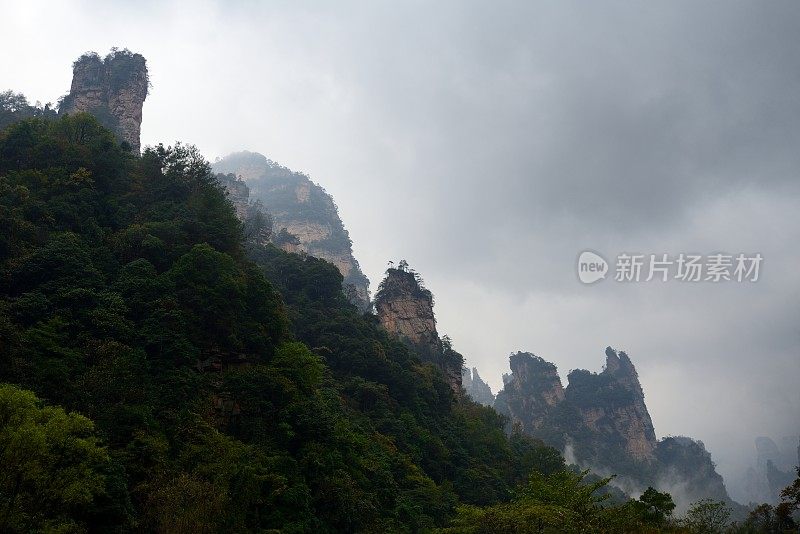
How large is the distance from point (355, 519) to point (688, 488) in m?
112

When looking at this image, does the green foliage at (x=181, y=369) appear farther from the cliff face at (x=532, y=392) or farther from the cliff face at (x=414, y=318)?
the cliff face at (x=532, y=392)

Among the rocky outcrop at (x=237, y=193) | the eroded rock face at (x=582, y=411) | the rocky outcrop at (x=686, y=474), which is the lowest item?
the rocky outcrop at (x=686, y=474)

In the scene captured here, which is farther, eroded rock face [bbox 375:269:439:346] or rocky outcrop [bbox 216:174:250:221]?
rocky outcrop [bbox 216:174:250:221]

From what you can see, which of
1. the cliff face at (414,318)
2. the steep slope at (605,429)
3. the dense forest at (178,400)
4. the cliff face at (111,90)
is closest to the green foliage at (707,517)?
the dense forest at (178,400)

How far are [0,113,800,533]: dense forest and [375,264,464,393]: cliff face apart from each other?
23.7m

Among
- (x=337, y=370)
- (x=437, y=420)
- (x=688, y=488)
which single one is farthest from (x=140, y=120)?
(x=688, y=488)

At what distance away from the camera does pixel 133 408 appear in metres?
17.9

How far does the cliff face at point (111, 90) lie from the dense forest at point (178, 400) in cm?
2637

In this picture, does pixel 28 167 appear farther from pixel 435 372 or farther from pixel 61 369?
pixel 435 372

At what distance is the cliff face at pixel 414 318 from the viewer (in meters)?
64.2

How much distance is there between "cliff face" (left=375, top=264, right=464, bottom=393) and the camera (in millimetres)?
64250

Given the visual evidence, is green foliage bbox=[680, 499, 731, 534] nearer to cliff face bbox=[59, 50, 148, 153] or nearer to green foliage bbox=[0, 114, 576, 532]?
Answer: green foliage bbox=[0, 114, 576, 532]

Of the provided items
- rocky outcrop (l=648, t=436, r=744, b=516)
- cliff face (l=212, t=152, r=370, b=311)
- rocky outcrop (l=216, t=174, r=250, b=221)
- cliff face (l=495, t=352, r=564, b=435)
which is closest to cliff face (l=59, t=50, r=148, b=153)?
rocky outcrop (l=216, t=174, r=250, b=221)

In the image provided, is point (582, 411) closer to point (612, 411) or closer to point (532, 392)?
point (612, 411)
